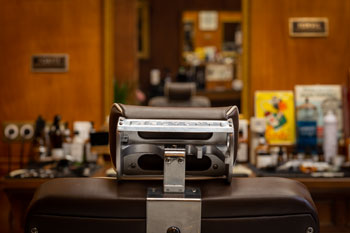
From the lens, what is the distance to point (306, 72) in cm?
341

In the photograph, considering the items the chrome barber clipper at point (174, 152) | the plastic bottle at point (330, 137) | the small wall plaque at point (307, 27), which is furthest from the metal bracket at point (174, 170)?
the small wall plaque at point (307, 27)

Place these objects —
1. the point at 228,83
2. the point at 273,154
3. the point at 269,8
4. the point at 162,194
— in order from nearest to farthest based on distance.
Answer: the point at 162,194, the point at 273,154, the point at 269,8, the point at 228,83

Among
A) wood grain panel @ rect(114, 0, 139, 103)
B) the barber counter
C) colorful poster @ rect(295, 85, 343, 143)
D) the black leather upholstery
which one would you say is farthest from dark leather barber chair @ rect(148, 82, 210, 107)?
the black leather upholstery

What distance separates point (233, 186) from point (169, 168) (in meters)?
0.19

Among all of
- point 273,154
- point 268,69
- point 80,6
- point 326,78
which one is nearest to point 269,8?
point 268,69

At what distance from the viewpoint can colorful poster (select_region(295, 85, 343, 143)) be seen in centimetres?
336

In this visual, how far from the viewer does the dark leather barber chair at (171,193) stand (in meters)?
1.19

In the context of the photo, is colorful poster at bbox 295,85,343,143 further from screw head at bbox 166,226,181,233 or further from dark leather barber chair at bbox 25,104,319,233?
screw head at bbox 166,226,181,233

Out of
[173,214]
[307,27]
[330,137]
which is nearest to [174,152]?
[173,214]

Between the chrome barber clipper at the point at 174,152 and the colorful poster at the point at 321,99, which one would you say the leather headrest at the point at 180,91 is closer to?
the colorful poster at the point at 321,99

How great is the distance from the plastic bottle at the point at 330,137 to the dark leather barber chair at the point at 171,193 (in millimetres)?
1996

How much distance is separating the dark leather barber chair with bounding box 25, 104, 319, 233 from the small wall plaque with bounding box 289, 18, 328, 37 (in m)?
2.26

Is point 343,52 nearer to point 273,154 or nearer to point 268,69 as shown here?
point 268,69

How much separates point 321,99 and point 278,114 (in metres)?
0.33
